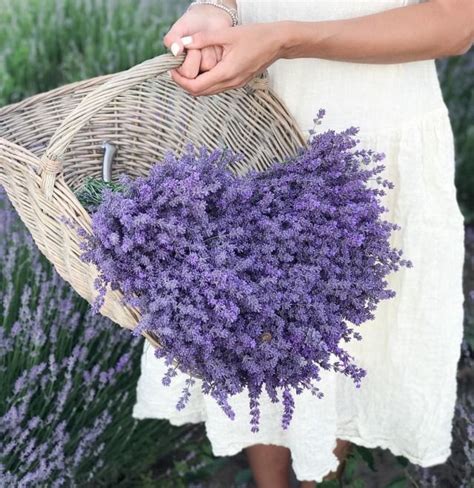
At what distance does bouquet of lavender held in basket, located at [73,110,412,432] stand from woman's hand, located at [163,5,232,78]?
0.39 feet

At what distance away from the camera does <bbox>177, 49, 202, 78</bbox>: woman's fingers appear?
990mm

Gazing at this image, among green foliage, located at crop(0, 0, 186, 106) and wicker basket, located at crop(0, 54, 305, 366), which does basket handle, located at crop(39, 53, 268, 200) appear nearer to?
wicker basket, located at crop(0, 54, 305, 366)

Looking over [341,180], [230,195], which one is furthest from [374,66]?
[230,195]

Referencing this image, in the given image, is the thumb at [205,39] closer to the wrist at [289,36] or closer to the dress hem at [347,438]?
the wrist at [289,36]

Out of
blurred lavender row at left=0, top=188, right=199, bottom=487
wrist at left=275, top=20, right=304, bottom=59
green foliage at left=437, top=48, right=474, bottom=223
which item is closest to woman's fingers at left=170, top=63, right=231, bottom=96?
wrist at left=275, top=20, right=304, bottom=59

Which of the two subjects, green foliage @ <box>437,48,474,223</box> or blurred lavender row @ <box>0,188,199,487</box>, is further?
green foliage @ <box>437,48,474,223</box>

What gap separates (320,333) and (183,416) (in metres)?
0.75

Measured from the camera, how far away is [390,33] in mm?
1100

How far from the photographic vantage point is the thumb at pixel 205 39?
98 centimetres

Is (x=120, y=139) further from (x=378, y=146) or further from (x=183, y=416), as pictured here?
(x=183, y=416)

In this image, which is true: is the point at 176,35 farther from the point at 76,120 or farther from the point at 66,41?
the point at 66,41

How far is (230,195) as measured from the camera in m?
0.97

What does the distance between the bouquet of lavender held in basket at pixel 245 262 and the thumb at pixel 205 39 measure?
15 centimetres

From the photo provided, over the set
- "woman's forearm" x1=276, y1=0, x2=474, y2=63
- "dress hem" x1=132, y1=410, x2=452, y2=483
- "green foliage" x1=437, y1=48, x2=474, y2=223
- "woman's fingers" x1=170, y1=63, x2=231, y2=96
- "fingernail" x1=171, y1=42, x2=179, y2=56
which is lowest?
"dress hem" x1=132, y1=410, x2=452, y2=483
